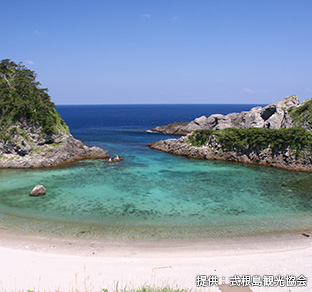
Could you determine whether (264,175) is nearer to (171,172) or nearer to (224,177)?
(224,177)

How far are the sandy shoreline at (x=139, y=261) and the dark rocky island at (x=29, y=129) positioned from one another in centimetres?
2525

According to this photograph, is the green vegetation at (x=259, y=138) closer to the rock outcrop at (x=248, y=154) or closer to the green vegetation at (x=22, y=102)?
the rock outcrop at (x=248, y=154)

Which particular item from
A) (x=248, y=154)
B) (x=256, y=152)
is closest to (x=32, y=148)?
(x=248, y=154)

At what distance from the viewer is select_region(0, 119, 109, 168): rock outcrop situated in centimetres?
4253

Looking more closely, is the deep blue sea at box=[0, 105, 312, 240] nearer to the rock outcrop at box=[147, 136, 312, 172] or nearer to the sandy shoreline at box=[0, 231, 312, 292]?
the sandy shoreline at box=[0, 231, 312, 292]

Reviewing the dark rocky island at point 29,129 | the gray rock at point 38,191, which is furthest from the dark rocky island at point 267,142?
the gray rock at point 38,191

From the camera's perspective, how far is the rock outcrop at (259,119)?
59.4 metres

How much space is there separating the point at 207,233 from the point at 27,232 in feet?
50.6

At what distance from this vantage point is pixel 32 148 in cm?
4434

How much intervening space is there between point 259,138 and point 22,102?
44.4 m

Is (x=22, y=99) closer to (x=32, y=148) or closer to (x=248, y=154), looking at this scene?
(x=32, y=148)

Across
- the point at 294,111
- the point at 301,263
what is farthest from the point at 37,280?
the point at 294,111

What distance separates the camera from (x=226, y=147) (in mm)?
50750

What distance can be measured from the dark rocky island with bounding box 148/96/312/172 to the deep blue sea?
11.3 feet
